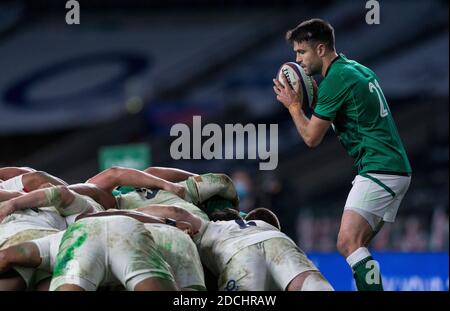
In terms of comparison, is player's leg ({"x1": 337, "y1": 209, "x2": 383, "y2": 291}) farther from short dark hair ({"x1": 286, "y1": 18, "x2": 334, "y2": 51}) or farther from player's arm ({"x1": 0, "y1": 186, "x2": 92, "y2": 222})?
player's arm ({"x1": 0, "y1": 186, "x2": 92, "y2": 222})

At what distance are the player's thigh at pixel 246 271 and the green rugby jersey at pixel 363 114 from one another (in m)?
0.91

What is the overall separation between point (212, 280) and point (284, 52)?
44.3 ft

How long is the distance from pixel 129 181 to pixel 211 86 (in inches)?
489

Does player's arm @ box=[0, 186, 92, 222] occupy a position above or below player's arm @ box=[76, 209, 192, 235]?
above

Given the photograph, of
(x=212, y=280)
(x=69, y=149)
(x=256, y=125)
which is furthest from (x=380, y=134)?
(x=69, y=149)

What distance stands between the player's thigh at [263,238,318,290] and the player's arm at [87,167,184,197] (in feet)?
3.75

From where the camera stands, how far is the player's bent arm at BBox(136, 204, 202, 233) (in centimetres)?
611

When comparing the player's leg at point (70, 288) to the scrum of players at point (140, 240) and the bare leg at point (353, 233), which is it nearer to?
the scrum of players at point (140, 240)

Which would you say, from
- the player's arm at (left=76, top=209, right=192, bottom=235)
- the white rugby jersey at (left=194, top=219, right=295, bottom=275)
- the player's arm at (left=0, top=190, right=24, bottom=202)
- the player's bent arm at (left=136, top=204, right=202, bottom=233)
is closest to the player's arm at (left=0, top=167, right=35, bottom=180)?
the player's arm at (left=0, top=190, right=24, bottom=202)

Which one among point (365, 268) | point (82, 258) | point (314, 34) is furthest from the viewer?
point (314, 34)

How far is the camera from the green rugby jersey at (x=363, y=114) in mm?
6141

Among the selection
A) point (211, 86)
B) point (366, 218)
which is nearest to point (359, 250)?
point (366, 218)

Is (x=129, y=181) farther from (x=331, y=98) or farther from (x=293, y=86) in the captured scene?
(x=331, y=98)

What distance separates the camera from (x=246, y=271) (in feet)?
18.9
